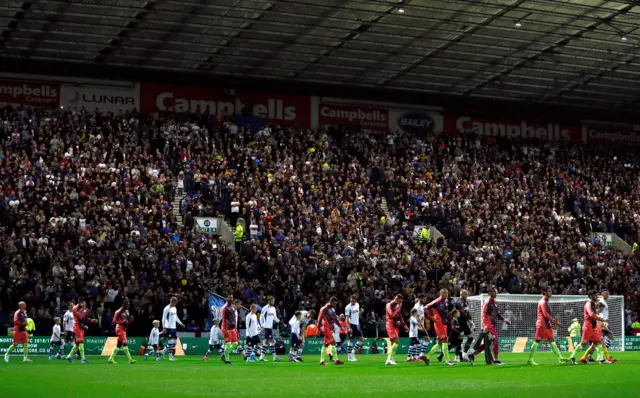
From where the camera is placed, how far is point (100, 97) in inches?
2189

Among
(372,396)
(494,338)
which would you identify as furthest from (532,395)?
(494,338)

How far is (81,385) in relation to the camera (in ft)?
67.6

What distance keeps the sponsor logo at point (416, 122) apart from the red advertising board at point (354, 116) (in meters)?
1.13

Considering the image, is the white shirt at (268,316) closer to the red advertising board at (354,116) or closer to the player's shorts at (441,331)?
the player's shorts at (441,331)

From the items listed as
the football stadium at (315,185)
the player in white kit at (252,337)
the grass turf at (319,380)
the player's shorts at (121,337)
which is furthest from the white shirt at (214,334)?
the grass turf at (319,380)

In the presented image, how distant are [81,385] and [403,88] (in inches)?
1722

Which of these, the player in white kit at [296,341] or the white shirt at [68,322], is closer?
the player in white kit at [296,341]

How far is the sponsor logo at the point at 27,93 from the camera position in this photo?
53.7 metres

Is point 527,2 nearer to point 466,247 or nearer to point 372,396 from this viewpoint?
point 466,247

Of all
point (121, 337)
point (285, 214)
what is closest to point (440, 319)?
point (121, 337)

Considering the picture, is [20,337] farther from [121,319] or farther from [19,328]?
[121,319]

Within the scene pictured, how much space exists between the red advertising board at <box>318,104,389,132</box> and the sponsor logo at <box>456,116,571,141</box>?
538cm

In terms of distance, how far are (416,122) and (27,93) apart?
78.8 feet

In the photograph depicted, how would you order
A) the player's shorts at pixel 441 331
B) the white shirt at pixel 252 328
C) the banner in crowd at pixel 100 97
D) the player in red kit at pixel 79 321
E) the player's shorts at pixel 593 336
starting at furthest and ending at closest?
1. the banner in crowd at pixel 100 97
2. the white shirt at pixel 252 328
3. the player in red kit at pixel 79 321
4. the player's shorts at pixel 441 331
5. the player's shorts at pixel 593 336
